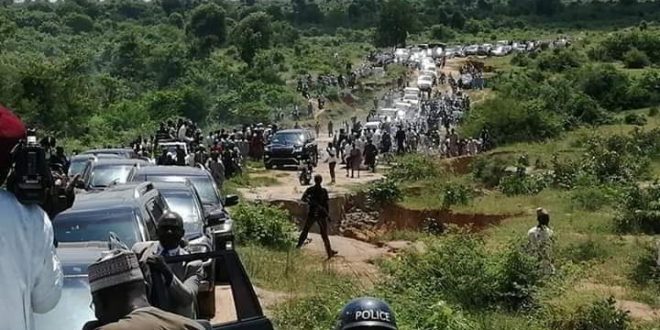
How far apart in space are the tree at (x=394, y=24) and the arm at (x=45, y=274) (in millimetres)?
87626

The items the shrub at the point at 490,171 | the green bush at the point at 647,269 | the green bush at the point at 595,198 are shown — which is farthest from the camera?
the shrub at the point at 490,171

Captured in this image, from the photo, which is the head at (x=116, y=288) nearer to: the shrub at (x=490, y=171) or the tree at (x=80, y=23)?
the shrub at (x=490, y=171)

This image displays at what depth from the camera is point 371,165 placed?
33.1 meters

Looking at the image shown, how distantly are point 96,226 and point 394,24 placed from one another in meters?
85.4

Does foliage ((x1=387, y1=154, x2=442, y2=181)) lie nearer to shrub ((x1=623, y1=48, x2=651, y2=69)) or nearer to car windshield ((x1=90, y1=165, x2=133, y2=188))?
car windshield ((x1=90, y1=165, x2=133, y2=188))

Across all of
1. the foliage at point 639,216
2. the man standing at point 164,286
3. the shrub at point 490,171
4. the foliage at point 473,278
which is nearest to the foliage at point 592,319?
the foliage at point 473,278

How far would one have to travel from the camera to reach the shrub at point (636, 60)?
Result: 207 ft

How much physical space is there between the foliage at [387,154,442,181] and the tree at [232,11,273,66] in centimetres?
3661

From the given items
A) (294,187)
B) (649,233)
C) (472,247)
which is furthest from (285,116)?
(472,247)

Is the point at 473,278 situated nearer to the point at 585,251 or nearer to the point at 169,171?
the point at 169,171

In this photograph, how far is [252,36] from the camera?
2702 inches

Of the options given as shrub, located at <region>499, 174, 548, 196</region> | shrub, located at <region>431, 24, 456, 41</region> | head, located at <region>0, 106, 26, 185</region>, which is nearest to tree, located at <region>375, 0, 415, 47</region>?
shrub, located at <region>431, 24, 456, 41</region>

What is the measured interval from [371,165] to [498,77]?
2951cm

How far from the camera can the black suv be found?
109 feet
